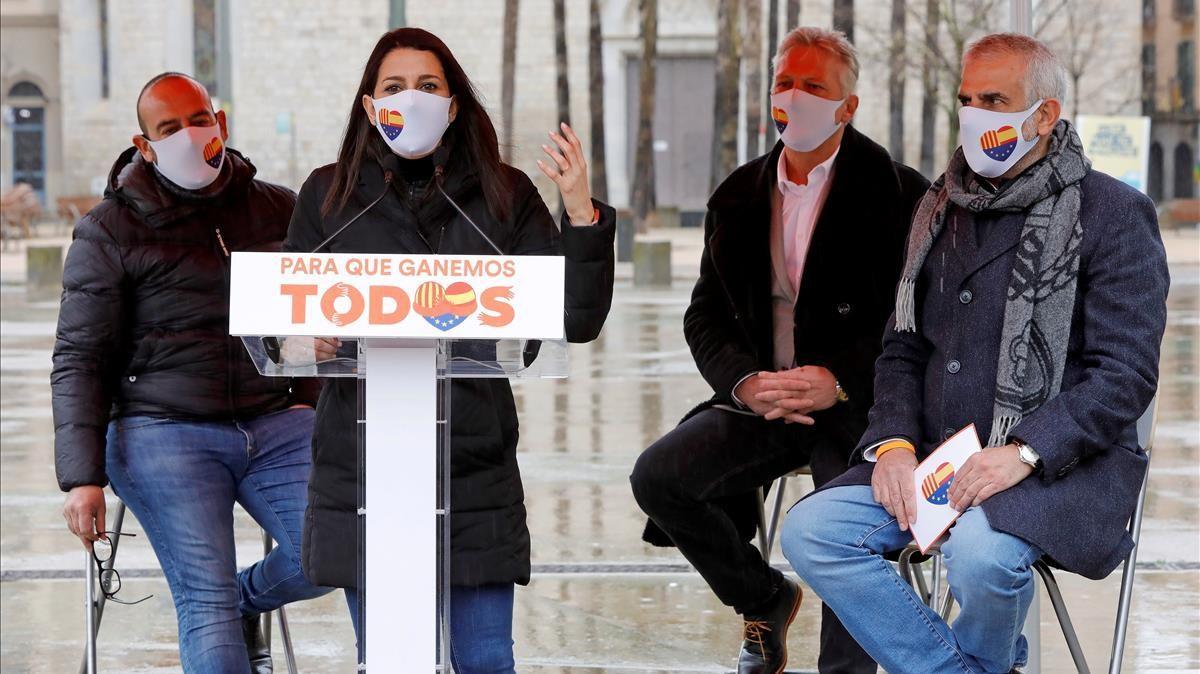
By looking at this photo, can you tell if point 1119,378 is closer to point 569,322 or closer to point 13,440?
point 569,322

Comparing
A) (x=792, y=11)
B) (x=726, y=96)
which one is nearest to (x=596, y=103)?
(x=726, y=96)

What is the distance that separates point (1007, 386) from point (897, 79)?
99.6ft

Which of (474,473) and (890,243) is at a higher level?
(890,243)

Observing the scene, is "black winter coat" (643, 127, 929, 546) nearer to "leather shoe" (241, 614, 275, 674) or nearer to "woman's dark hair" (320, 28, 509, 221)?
"woman's dark hair" (320, 28, 509, 221)

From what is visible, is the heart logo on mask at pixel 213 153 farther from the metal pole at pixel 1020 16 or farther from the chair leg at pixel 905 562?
the metal pole at pixel 1020 16

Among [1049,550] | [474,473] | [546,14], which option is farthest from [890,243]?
[546,14]

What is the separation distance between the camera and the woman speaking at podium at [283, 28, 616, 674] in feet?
11.1

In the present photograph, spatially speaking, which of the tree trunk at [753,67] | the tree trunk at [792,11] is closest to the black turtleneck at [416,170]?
the tree trunk at [792,11]

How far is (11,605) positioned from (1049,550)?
3.69 metres

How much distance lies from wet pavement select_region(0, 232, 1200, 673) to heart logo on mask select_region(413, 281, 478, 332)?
2494 millimetres

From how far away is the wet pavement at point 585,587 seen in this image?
5.14m

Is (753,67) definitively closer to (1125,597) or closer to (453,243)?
(1125,597)

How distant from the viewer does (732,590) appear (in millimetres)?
4438

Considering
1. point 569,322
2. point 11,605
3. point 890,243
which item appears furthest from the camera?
point 11,605
